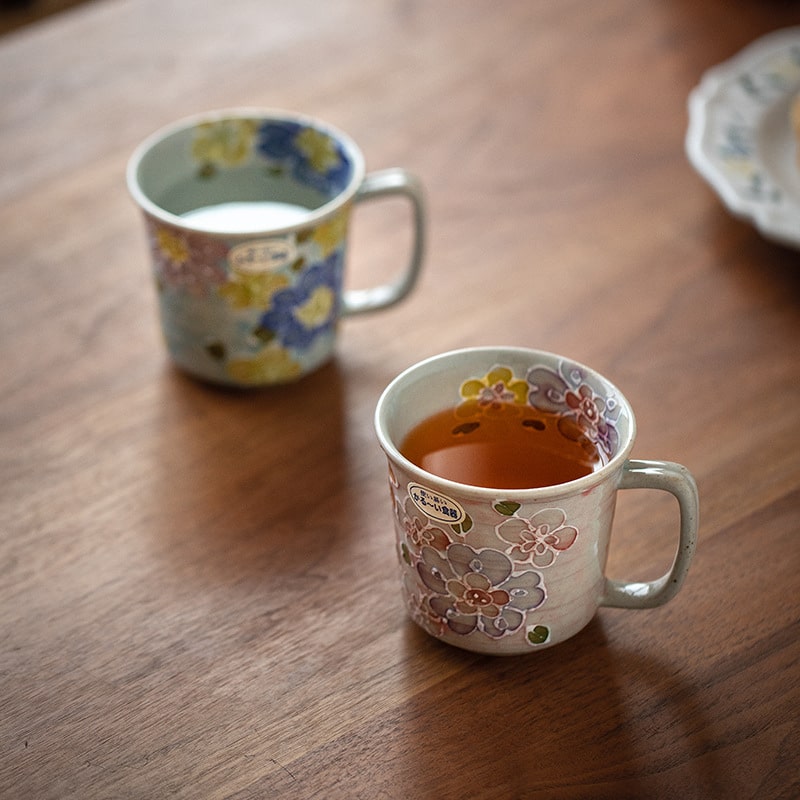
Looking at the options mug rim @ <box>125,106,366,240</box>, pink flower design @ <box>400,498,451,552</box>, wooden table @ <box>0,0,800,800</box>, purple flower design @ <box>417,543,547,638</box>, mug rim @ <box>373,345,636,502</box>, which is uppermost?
mug rim @ <box>373,345,636,502</box>

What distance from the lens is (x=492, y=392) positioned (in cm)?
67

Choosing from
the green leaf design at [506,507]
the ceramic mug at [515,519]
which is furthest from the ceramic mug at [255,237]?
the green leaf design at [506,507]

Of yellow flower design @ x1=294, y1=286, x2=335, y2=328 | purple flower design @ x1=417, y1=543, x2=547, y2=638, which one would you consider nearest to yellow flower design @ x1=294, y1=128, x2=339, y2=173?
yellow flower design @ x1=294, y1=286, x2=335, y2=328

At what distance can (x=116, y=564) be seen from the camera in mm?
714

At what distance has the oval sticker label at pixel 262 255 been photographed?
78 centimetres

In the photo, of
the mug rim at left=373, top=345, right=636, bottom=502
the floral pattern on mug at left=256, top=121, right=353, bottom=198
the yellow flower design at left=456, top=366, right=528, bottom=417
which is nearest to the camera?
the mug rim at left=373, top=345, right=636, bottom=502

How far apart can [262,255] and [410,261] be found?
15 cm

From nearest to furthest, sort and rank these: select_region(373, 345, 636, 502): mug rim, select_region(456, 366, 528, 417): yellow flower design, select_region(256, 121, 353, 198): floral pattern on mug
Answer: select_region(373, 345, 636, 502): mug rim < select_region(456, 366, 528, 417): yellow flower design < select_region(256, 121, 353, 198): floral pattern on mug

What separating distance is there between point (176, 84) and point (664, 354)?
2.12 ft

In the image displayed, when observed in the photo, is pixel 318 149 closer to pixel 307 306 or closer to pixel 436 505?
pixel 307 306

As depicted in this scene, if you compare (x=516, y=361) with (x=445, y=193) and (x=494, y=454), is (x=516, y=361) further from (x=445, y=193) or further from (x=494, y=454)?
(x=445, y=193)

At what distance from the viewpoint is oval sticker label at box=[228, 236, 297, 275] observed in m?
0.78

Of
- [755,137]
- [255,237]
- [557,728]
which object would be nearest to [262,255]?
[255,237]

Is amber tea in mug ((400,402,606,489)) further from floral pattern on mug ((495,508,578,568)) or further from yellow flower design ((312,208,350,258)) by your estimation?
yellow flower design ((312,208,350,258))
